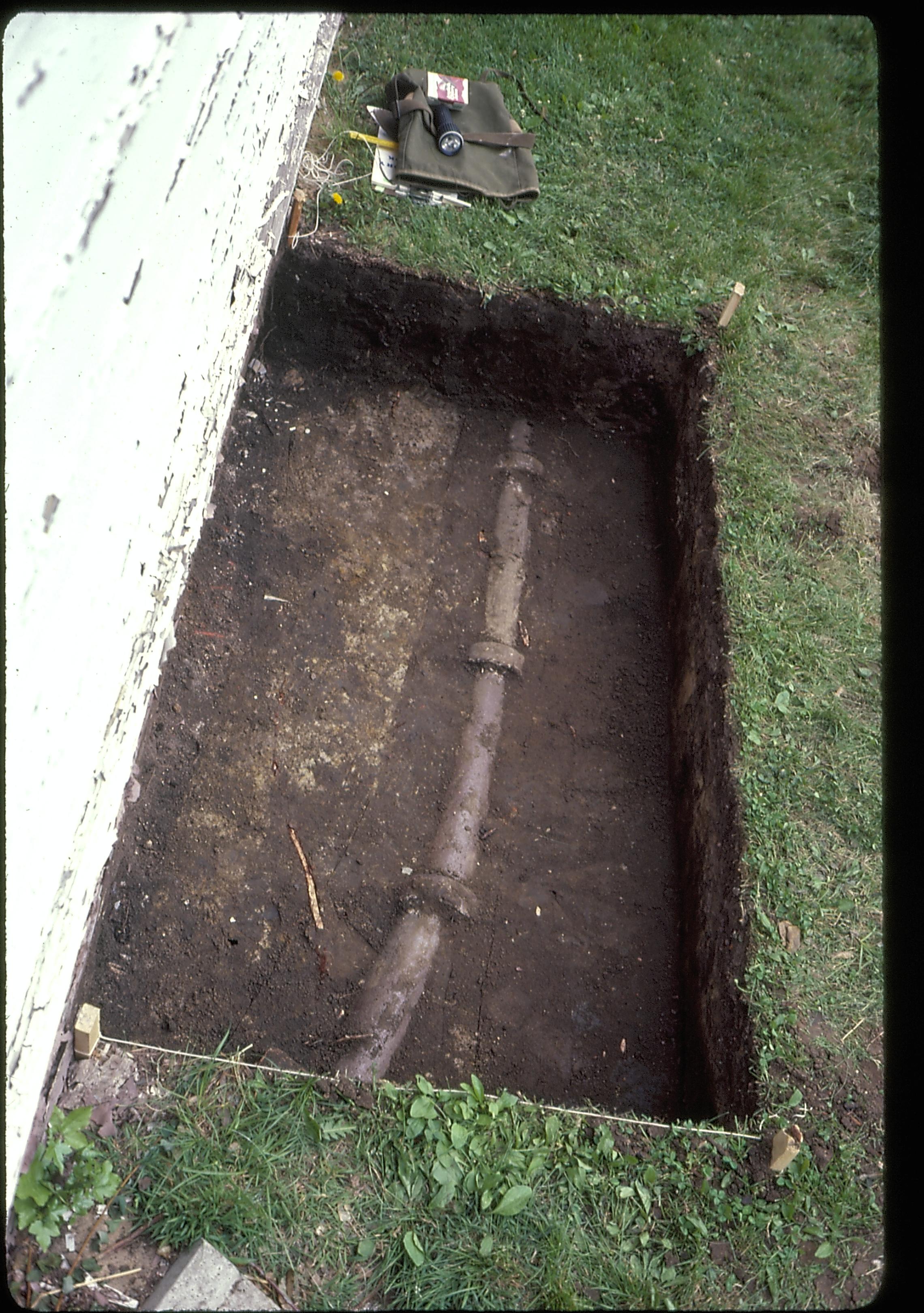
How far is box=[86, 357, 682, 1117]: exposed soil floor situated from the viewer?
3.22 meters

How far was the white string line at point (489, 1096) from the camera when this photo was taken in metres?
2.63

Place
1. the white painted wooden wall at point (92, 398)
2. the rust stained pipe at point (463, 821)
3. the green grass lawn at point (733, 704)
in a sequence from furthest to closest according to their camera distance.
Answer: the rust stained pipe at point (463, 821), the green grass lawn at point (733, 704), the white painted wooden wall at point (92, 398)

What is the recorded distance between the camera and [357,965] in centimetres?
330

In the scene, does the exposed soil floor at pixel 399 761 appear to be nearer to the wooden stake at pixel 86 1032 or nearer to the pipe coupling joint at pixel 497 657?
the pipe coupling joint at pixel 497 657

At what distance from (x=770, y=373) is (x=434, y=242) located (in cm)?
188

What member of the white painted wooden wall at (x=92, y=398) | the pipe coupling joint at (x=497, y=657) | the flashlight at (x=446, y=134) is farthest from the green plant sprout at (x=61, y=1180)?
the flashlight at (x=446, y=134)

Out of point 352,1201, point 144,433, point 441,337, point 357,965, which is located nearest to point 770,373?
point 441,337

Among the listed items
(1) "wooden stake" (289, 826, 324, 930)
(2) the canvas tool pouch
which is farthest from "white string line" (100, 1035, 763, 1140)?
(2) the canvas tool pouch

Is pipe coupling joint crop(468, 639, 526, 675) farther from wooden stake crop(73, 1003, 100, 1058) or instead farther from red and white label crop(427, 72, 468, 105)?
red and white label crop(427, 72, 468, 105)

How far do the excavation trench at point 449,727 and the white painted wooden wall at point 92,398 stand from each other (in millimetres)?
461

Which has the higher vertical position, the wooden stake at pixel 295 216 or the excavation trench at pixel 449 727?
the wooden stake at pixel 295 216

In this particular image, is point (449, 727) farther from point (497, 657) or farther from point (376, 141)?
point (376, 141)

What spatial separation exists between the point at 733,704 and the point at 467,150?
345 cm

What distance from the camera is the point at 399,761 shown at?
3795 millimetres
